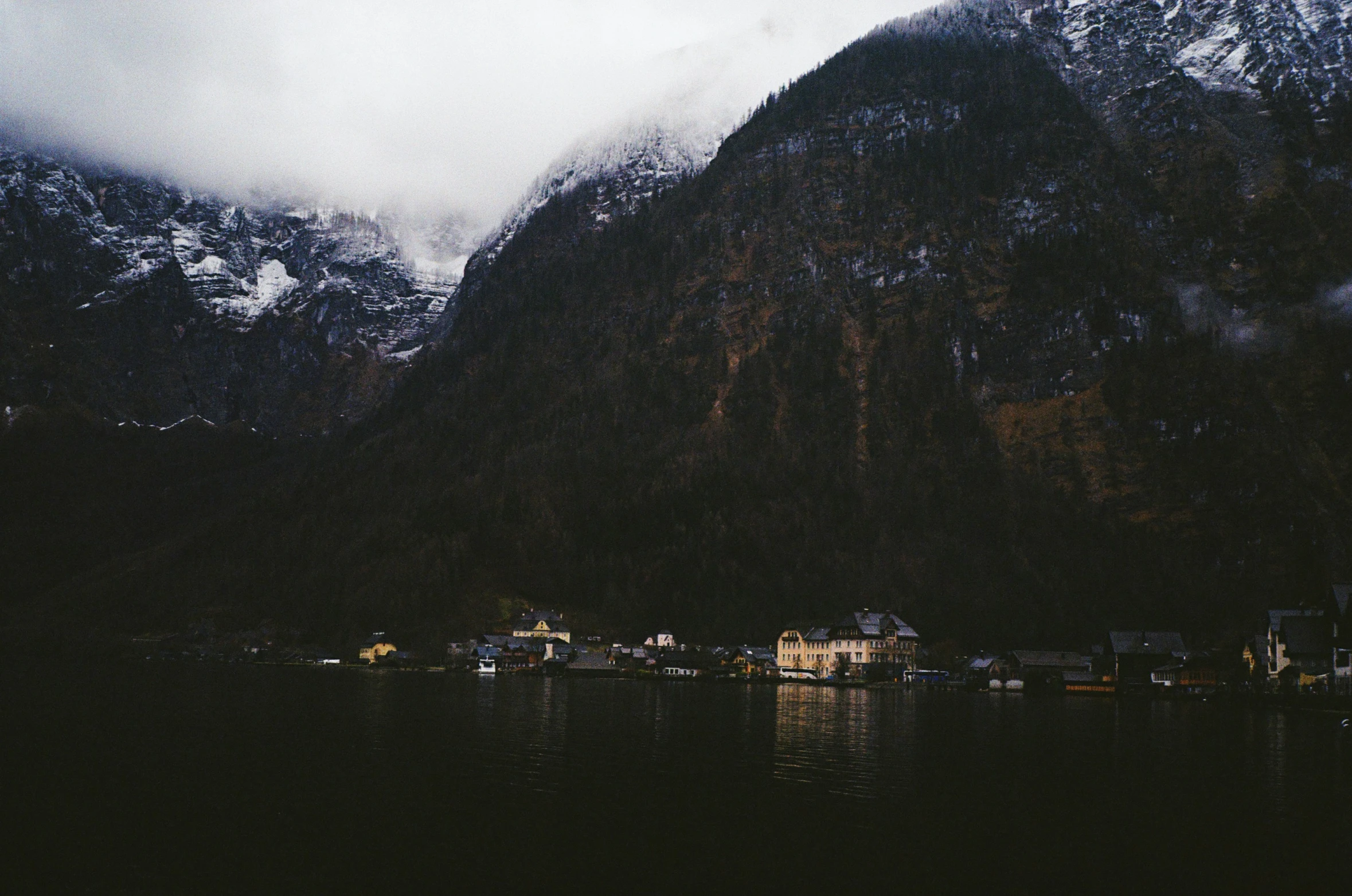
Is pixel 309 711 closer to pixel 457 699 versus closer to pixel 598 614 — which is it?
pixel 457 699

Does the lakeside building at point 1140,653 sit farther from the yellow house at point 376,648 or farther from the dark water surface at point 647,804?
the yellow house at point 376,648

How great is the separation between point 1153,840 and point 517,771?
24864 millimetres

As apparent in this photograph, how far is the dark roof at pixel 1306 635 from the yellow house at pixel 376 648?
415 ft

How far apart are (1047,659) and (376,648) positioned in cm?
10512

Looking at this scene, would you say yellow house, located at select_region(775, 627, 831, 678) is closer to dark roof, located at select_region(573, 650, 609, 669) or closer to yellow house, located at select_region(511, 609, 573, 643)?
dark roof, located at select_region(573, 650, 609, 669)

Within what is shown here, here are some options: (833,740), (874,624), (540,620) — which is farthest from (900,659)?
(833,740)

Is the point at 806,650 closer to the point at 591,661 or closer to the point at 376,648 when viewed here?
the point at 591,661

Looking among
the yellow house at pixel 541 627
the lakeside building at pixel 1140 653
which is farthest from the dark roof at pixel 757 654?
the lakeside building at pixel 1140 653

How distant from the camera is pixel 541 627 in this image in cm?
17125

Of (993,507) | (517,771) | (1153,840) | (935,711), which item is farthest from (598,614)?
(1153,840)

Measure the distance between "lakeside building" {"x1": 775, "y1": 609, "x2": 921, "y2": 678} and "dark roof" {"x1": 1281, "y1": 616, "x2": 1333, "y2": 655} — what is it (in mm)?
53879

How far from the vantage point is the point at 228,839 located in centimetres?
A: 3144

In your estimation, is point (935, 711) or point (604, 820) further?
point (935, 711)

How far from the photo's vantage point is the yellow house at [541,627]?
170 meters
